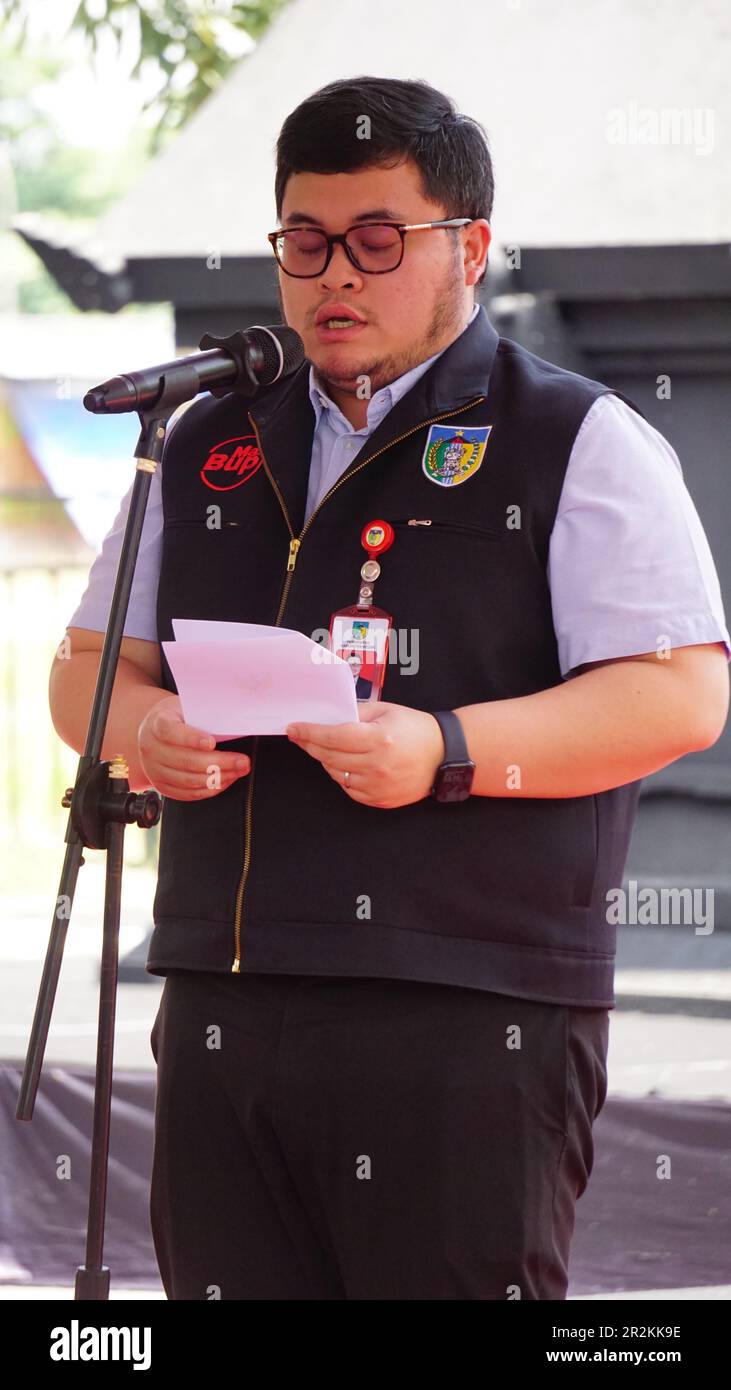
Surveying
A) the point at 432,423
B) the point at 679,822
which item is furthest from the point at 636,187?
the point at 432,423

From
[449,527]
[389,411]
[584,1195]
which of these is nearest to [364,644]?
[449,527]

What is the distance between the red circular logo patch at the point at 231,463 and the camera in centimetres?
195

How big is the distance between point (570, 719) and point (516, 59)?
3.87 meters

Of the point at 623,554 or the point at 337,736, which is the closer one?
the point at 337,736

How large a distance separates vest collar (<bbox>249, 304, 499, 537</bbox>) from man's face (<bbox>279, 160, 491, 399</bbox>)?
0.04 metres

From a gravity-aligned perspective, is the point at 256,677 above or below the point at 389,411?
below

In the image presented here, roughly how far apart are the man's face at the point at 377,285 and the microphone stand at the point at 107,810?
0.25m

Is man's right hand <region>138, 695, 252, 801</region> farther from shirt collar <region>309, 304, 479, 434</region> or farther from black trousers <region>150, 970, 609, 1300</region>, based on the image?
shirt collar <region>309, 304, 479, 434</region>

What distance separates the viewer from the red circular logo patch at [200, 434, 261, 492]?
6.40 feet

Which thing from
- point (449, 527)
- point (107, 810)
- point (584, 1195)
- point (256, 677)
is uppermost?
point (449, 527)

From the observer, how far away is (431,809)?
1.76 metres

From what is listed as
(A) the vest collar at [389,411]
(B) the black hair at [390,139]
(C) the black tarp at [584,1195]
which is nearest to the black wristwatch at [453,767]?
(A) the vest collar at [389,411]

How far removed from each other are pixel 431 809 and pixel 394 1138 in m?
0.36

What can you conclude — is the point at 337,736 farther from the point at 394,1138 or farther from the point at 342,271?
the point at 342,271
